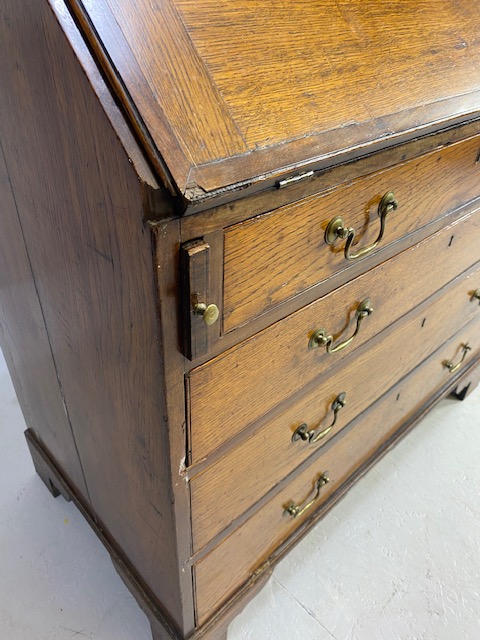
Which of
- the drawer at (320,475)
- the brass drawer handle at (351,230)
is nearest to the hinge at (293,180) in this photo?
the brass drawer handle at (351,230)

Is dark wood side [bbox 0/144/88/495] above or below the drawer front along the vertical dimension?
below

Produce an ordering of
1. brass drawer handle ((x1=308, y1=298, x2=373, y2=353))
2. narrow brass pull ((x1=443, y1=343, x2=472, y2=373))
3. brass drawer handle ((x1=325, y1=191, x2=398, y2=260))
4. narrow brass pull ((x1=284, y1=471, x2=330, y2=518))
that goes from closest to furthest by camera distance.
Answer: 1. brass drawer handle ((x1=325, y1=191, x2=398, y2=260))
2. brass drawer handle ((x1=308, y1=298, x2=373, y2=353))
3. narrow brass pull ((x1=284, y1=471, x2=330, y2=518))
4. narrow brass pull ((x1=443, y1=343, x2=472, y2=373))

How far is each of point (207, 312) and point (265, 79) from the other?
252 mm

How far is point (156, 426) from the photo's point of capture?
0.61 meters

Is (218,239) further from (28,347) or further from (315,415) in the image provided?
(28,347)

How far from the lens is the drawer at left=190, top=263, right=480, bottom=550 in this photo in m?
0.75

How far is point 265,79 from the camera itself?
521mm

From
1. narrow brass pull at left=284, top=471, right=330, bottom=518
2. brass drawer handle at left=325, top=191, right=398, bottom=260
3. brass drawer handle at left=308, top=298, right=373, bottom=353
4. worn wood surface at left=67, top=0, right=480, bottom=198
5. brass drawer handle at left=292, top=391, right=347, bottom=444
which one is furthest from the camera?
narrow brass pull at left=284, top=471, right=330, bottom=518

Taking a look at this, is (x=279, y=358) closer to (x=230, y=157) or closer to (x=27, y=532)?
(x=230, y=157)

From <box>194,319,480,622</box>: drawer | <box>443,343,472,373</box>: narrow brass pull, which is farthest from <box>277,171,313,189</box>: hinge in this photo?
<box>443,343,472,373</box>: narrow brass pull

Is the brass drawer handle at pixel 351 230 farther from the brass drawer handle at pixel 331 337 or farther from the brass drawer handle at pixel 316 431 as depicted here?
the brass drawer handle at pixel 316 431

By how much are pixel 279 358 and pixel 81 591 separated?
32.9 inches

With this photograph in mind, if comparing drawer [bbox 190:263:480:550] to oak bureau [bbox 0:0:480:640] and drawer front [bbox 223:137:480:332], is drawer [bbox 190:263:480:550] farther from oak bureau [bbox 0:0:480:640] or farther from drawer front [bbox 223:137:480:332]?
drawer front [bbox 223:137:480:332]

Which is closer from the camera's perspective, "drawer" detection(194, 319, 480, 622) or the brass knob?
the brass knob
